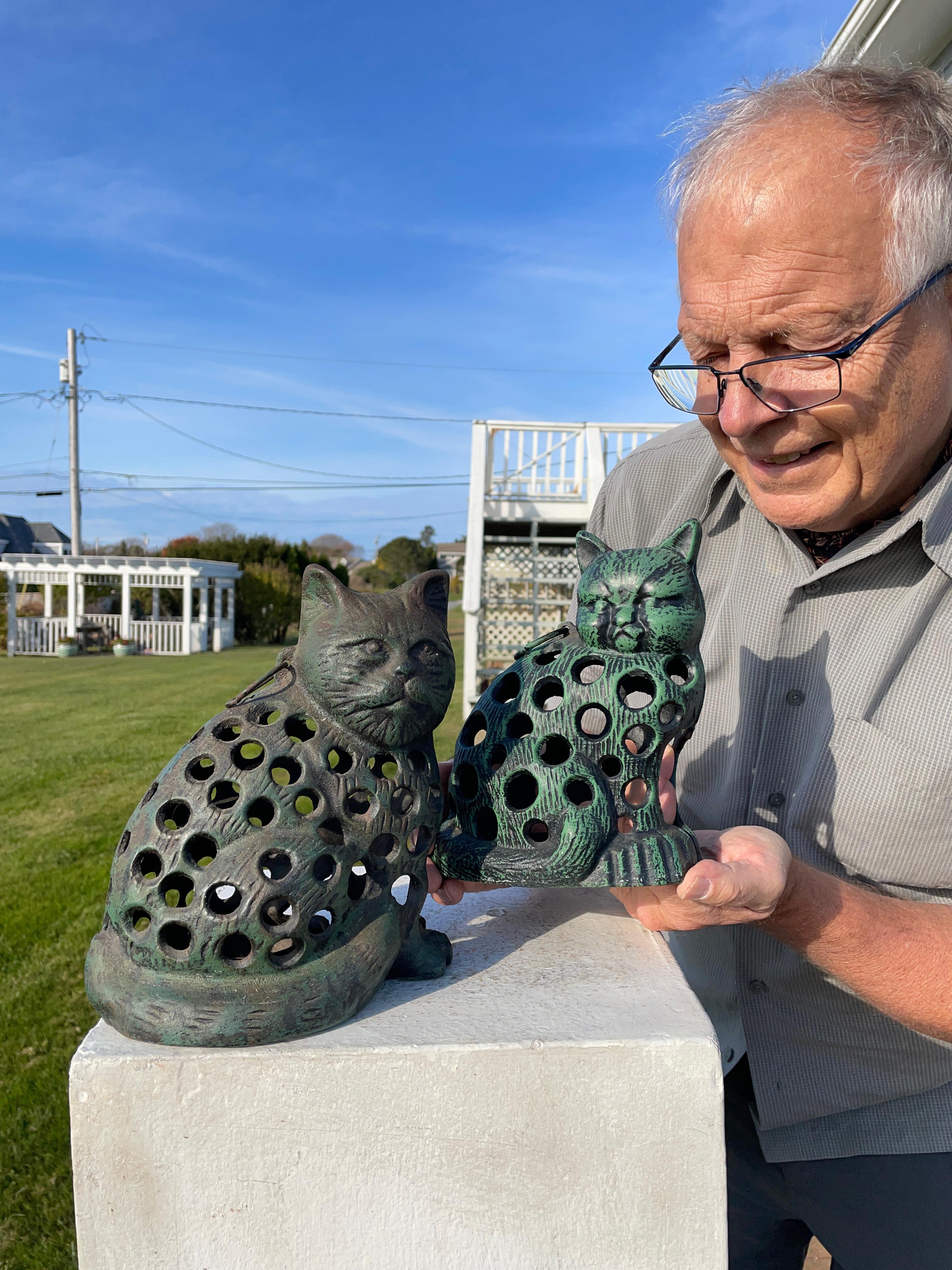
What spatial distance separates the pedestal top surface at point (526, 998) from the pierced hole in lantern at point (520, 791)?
0.30 metres

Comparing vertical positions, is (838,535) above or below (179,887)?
above

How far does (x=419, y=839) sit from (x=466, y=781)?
0.53ft

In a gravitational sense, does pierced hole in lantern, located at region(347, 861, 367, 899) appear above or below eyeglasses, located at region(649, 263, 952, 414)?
below

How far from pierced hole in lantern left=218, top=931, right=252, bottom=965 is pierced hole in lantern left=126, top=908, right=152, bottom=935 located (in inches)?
4.6

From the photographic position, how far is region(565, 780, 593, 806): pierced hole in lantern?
1540 millimetres

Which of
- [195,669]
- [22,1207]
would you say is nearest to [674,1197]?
[22,1207]

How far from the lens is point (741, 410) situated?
5.01 ft

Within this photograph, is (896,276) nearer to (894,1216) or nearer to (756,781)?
(756,781)

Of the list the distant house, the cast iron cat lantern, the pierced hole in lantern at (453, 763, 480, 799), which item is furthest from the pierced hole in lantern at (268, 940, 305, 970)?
the distant house

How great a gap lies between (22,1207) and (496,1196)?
216 centimetres

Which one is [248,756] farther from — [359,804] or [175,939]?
[175,939]

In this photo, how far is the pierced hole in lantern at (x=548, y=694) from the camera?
5.29ft

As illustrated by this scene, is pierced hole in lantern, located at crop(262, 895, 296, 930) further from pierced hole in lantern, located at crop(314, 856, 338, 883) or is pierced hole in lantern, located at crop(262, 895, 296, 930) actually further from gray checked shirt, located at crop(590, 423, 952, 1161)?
gray checked shirt, located at crop(590, 423, 952, 1161)

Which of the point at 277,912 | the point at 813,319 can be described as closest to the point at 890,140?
the point at 813,319
